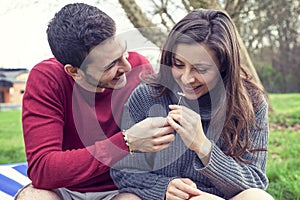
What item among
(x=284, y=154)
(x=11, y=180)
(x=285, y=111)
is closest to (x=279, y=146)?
(x=284, y=154)

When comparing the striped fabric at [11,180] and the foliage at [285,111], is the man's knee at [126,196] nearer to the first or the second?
the striped fabric at [11,180]

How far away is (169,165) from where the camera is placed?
111cm

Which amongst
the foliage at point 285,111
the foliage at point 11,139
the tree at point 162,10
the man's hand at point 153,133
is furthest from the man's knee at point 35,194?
the foliage at point 285,111

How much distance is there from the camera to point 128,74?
1.23m

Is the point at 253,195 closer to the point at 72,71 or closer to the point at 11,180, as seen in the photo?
the point at 72,71

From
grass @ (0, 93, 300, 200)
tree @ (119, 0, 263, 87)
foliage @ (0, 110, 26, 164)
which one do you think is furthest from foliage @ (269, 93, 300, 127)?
foliage @ (0, 110, 26, 164)

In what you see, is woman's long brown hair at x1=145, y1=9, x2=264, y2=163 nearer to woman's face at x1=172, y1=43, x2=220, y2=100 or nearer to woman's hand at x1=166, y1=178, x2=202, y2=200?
woman's face at x1=172, y1=43, x2=220, y2=100

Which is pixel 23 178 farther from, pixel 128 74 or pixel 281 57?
pixel 281 57

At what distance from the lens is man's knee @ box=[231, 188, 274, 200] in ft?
3.06

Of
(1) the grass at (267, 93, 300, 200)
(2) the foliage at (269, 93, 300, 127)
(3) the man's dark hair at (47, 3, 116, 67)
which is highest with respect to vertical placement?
(3) the man's dark hair at (47, 3, 116, 67)

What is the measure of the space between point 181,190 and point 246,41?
3346 mm

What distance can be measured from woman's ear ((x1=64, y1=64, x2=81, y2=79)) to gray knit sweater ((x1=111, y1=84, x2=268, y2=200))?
16cm

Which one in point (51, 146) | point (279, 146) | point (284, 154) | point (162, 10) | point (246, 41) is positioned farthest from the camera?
point (246, 41)

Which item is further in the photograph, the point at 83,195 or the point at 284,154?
the point at 284,154
